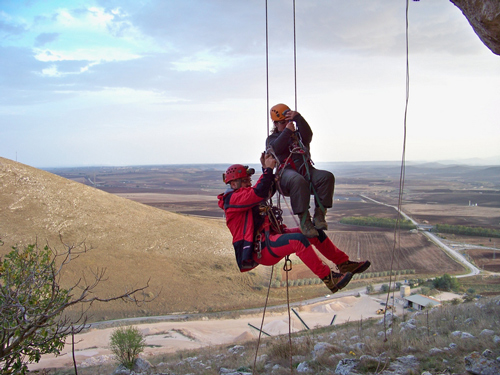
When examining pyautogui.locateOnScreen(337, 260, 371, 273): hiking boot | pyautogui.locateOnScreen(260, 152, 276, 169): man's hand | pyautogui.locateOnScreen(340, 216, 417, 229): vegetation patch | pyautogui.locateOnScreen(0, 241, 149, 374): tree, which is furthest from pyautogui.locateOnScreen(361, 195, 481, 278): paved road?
pyautogui.locateOnScreen(0, 241, 149, 374): tree

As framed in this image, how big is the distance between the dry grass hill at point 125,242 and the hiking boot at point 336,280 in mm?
23472

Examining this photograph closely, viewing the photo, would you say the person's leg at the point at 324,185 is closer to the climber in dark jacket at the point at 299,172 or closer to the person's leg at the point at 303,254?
the climber in dark jacket at the point at 299,172

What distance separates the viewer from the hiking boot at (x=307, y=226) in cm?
476

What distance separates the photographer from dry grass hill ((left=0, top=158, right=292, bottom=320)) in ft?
93.2

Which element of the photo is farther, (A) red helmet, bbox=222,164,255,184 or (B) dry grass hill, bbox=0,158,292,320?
(B) dry grass hill, bbox=0,158,292,320

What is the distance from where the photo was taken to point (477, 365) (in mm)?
5379

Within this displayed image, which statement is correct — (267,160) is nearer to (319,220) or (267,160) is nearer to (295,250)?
(319,220)

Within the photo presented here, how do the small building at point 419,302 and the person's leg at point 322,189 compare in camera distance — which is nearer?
the person's leg at point 322,189

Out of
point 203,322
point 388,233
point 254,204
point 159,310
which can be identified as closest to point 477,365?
point 254,204

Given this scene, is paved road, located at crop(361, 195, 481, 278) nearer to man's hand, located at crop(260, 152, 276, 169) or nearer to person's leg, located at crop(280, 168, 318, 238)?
person's leg, located at crop(280, 168, 318, 238)

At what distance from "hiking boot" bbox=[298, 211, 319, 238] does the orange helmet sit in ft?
4.73

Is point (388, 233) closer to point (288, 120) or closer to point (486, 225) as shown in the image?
point (486, 225)

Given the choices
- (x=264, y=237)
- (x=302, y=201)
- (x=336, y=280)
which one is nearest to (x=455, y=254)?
(x=336, y=280)

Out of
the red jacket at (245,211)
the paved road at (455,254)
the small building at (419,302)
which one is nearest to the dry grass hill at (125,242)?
the small building at (419,302)
